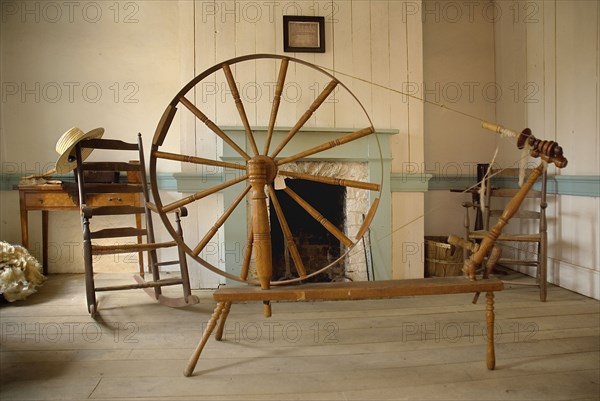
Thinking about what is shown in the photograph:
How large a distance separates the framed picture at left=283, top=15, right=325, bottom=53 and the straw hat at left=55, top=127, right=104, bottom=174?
1.41 meters

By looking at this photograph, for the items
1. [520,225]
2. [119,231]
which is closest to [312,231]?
[119,231]

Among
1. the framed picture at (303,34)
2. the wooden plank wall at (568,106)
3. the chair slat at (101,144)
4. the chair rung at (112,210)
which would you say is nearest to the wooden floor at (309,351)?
the wooden plank wall at (568,106)

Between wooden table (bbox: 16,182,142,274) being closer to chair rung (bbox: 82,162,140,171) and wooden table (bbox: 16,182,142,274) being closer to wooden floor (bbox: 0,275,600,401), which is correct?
chair rung (bbox: 82,162,140,171)

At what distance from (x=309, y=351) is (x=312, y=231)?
1476 millimetres

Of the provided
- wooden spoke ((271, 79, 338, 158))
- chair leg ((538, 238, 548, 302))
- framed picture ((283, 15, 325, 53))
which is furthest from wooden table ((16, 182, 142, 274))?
chair leg ((538, 238, 548, 302))

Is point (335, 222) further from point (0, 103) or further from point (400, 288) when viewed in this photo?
point (0, 103)

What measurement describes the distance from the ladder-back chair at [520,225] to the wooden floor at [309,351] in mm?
254

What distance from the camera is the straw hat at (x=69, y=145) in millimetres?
2523

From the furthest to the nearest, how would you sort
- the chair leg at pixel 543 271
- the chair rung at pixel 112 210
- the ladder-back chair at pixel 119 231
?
the chair leg at pixel 543 271 < the chair rung at pixel 112 210 < the ladder-back chair at pixel 119 231

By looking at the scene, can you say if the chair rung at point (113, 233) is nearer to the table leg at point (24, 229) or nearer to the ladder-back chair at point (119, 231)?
the ladder-back chair at point (119, 231)

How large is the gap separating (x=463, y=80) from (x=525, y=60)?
21.3 inches

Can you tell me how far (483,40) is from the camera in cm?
382

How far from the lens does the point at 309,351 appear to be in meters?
1.89

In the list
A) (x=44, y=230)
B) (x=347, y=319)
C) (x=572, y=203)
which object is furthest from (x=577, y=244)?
(x=44, y=230)
